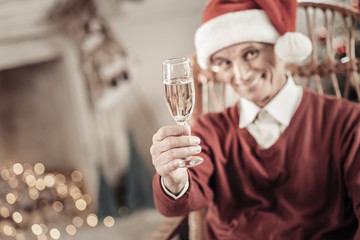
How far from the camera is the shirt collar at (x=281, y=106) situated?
1.31 meters

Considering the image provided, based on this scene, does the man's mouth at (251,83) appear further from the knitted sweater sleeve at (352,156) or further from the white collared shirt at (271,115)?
Answer: the knitted sweater sleeve at (352,156)

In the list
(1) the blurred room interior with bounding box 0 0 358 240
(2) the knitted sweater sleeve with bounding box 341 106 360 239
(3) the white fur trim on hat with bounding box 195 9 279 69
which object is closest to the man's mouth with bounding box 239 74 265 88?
(3) the white fur trim on hat with bounding box 195 9 279 69

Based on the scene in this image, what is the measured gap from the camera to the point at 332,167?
1265 mm

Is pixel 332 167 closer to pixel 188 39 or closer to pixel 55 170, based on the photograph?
pixel 188 39

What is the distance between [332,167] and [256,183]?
0.23 metres

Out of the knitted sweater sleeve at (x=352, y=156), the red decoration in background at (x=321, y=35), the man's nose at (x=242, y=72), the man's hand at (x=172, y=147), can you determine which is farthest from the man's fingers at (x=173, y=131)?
the red decoration in background at (x=321, y=35)

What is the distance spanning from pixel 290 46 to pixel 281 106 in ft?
0.62

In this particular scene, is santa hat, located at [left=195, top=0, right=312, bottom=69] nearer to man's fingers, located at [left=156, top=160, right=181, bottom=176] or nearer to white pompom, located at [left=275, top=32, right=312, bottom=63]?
white pompom, located at [left=275, top=32, right=312, bottom=63]

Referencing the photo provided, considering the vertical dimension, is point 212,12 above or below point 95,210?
above

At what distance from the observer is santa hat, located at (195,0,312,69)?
1.25 meters

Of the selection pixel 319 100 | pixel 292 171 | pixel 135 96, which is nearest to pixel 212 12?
pixel 319 100

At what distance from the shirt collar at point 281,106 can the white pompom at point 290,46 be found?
10 cm

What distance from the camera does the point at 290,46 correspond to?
124 centimetres

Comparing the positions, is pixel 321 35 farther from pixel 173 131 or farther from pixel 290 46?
pixel 173 131
